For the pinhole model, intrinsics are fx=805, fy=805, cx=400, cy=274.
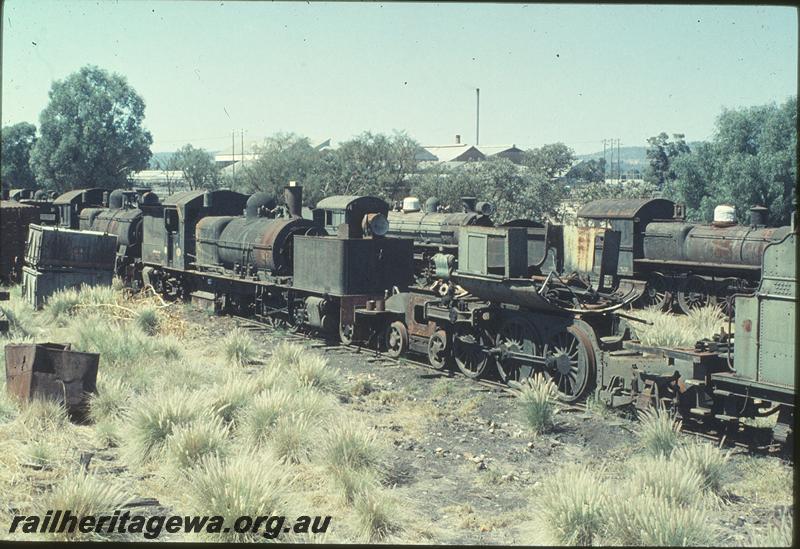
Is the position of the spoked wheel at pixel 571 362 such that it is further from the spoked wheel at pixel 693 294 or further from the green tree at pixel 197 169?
the green tree at pixel 197 169

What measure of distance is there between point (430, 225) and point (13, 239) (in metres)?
13.6

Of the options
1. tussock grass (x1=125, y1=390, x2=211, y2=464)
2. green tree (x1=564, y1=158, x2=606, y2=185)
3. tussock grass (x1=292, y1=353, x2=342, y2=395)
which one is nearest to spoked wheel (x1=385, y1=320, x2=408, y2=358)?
tussock grass (x1=292, y1=353, x2=342, y2=395)

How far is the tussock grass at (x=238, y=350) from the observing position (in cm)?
1492

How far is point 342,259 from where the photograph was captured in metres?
16.5

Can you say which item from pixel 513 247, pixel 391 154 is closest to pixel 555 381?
pixel 513 247

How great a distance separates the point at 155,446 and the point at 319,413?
2.37 meters

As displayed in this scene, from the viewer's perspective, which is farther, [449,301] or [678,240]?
[678,240]

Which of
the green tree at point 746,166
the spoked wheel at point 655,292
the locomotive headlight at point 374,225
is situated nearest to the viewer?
the locomotive headlight at point 374,225

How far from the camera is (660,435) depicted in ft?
30.8

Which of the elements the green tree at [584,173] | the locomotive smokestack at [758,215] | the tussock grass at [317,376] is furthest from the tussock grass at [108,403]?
the green tree at [584,173]

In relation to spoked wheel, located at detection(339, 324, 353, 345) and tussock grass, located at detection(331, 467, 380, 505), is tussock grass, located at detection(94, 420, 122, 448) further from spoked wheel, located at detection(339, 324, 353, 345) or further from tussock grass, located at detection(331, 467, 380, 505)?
spoked wheel, located at detection(339, 324, 353, 345)

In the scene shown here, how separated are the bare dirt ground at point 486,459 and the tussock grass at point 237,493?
1.28 metres

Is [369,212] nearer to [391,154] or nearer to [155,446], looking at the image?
[155,446]

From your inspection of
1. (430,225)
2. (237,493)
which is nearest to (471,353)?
(237,493)
